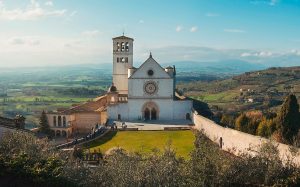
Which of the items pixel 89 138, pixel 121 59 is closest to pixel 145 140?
pixel 89 138

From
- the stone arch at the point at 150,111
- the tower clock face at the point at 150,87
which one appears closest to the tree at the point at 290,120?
the tower clock face at the point at 150,87

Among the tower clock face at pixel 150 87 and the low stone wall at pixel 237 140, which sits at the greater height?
the tower clock face at pixel 150 87

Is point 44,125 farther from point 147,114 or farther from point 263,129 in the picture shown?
point 263,129

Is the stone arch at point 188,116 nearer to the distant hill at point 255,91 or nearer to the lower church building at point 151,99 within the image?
the lower church building at point 151,99

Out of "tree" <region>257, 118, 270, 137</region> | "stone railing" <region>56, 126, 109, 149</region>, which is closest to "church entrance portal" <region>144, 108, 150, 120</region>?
"stone railing" <region>56, 126, 109, 149</region>

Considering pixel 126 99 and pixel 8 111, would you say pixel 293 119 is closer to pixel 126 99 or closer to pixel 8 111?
pixel 126 99

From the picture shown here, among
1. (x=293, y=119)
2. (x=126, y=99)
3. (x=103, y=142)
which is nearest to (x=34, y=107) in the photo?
(x=126, y=99)
